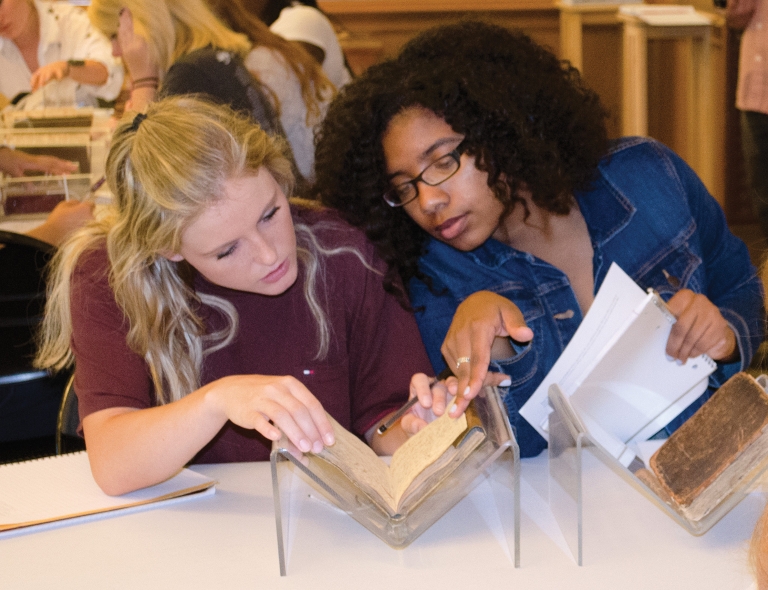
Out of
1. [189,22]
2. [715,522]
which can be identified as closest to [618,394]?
[715,522]

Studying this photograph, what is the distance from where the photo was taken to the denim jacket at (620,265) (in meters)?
1.43

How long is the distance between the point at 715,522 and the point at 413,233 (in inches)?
29.9

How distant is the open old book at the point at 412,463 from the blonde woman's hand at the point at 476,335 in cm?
5

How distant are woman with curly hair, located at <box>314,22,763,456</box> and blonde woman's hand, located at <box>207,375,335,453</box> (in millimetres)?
397

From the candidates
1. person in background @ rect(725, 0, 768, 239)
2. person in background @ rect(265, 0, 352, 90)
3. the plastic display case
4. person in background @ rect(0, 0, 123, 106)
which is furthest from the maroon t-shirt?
person in background @ rect(725, 0, 768, 239)

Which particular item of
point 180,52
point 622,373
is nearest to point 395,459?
point 622,373

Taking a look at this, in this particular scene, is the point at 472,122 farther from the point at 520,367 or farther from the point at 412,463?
the point at 412,463

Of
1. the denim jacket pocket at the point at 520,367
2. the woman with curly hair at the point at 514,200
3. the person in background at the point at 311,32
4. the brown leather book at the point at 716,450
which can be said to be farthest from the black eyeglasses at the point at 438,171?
the person in background at the point at 311,32

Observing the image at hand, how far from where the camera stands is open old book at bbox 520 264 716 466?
43.5 inches

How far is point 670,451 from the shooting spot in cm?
106

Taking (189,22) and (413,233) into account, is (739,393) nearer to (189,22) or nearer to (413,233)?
(413,233)

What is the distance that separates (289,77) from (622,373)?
3.97 ft

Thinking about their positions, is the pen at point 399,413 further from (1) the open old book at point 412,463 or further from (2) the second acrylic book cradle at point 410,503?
(2) the second acrylic book cradle at point 410,503

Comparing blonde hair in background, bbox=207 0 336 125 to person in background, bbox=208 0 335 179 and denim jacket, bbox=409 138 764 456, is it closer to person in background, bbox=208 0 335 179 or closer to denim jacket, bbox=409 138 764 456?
person in background, bbox=208 0 335 179
